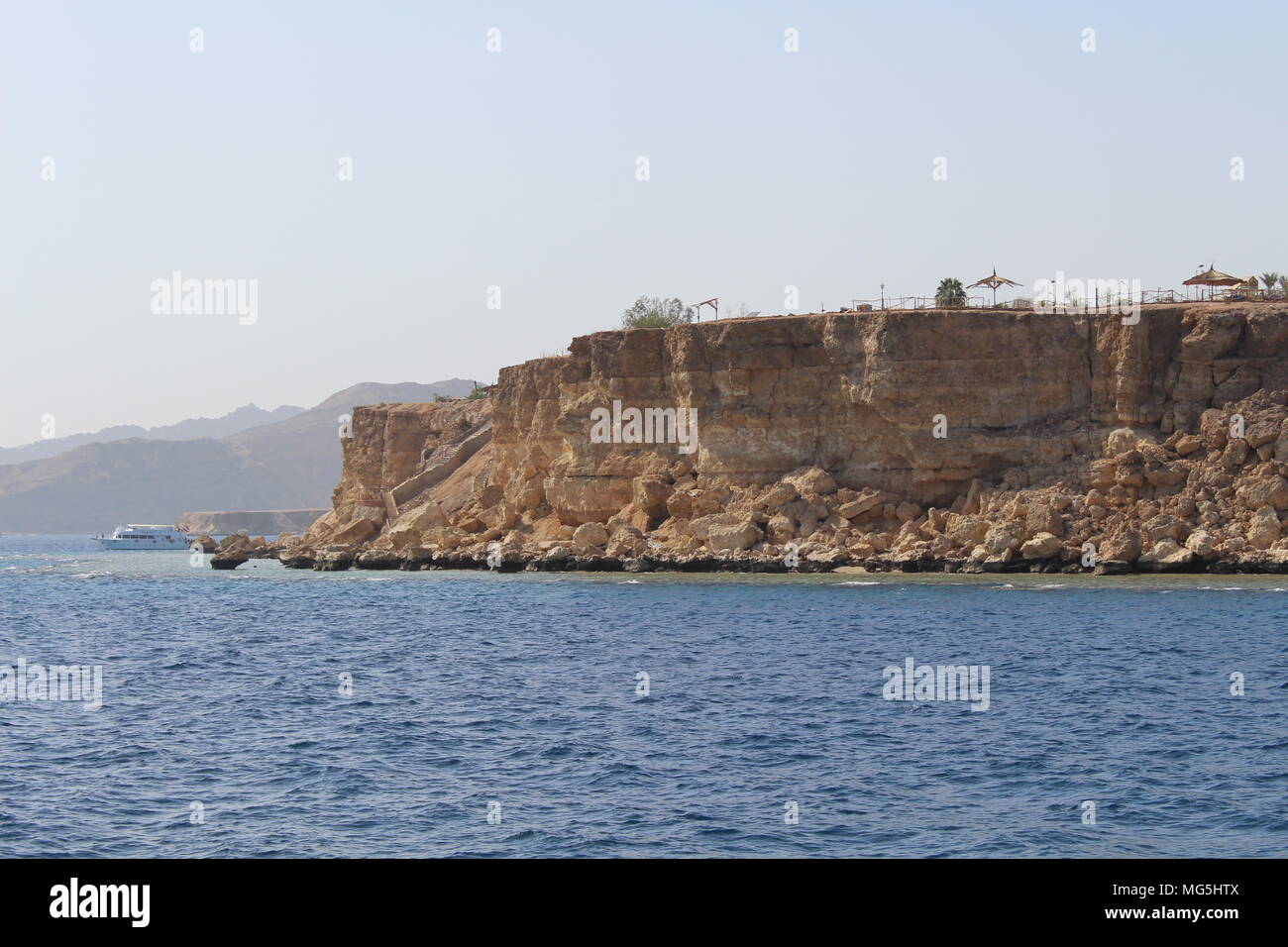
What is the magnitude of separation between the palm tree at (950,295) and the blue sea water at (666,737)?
25065 mm

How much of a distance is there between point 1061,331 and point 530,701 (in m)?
41.8

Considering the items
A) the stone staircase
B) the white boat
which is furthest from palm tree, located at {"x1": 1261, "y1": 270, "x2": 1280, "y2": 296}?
the white boat

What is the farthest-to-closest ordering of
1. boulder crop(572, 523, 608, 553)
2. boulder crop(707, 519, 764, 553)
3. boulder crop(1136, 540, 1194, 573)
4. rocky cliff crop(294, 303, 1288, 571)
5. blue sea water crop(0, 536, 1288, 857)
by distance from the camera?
boulder crop(572, 523, 608, 553)
boulder crop(707, 519, 764, 553)
rocky cliff crop(294, 303, 1288, 571)
boulder crop(1136, 540, 1194, 573)
blue sea water crop(0, 536, 1288, 857)

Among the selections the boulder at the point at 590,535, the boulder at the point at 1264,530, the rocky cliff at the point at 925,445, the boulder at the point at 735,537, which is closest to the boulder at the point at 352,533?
the rocky cliff at the point at 925,445

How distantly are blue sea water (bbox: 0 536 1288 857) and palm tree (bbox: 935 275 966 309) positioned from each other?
25065 mm

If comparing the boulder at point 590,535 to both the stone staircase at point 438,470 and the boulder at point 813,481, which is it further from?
the stone staircase at point 438,470

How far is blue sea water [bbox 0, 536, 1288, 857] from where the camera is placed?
15.6 m

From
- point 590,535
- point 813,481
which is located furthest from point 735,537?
point 590,535

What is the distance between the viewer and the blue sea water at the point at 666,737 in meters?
15.6

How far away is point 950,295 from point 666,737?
160 feet

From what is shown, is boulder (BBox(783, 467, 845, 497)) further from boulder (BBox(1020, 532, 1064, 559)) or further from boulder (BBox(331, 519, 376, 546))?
boulder (BBox(331, 519, 376, 546))

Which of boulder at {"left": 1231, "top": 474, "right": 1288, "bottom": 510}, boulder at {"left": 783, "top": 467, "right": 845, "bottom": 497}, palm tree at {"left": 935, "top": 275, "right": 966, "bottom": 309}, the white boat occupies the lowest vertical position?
the white boat

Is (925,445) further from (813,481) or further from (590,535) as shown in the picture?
(590,535)
